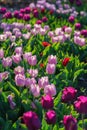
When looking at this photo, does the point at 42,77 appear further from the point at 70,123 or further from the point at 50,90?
the point at 70,123

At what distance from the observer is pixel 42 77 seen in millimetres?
Result: 3799

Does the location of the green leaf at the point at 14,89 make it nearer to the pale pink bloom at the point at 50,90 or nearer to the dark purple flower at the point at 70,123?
the pale pink bloom at the point at 50,90

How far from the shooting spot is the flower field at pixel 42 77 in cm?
326

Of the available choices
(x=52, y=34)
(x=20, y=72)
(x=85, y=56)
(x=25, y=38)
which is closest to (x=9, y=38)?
(x=25, y=38)

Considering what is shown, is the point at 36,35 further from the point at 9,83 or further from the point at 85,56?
the point at 9,83

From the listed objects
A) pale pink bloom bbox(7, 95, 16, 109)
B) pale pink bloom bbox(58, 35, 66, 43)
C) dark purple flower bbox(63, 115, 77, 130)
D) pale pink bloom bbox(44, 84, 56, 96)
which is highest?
dark purple flower bbox(63, 115, 77, 130)

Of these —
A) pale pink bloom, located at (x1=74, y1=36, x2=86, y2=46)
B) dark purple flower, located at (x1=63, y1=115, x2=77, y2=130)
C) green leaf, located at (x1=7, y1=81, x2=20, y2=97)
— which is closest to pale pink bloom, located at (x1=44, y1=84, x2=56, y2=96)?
green leaf, located at (x1=7, y1=81, x2=20, y2=97)

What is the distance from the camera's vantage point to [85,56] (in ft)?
18.4

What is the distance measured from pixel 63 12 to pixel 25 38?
228 cm

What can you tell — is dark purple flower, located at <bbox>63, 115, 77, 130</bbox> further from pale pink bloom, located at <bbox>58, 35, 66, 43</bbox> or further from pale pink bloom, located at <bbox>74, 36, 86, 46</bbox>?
pale pink bloom, located at <bbox>58, 35, 66, 43</bbox>

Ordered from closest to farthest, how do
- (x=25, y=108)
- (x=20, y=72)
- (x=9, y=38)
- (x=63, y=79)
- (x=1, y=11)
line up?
(x=25, y=108) < (x=20, y=72) < (x=63, y=79) < (x=9, y=38) < (x=1, y=11)

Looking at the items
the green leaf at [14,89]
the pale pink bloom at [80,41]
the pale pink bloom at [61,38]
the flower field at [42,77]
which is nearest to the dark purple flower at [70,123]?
the flower field at [42,77]

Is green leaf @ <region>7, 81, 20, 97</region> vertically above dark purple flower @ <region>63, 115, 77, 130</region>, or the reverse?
dark purple flower @ <region>63, 115, 77, 130</region>

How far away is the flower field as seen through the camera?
3264 millimetres
